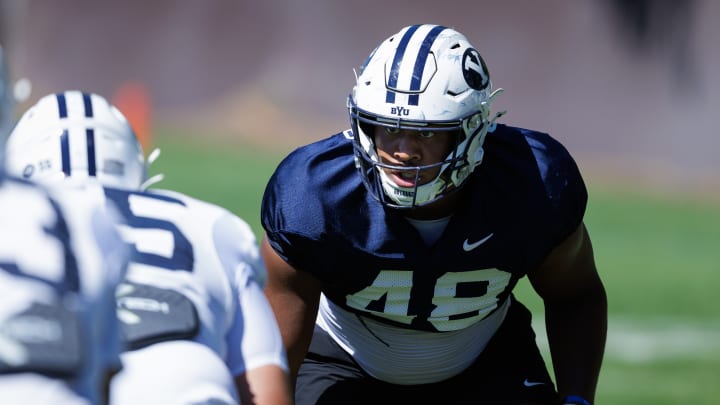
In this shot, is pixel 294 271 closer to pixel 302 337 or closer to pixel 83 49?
pixel 302 337

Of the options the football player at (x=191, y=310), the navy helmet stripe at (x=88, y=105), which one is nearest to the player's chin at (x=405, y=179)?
the navy helmet stripe at (x=88, y=105)

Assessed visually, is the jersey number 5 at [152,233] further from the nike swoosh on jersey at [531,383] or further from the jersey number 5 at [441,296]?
the nike swoosh on jersey at [531,383]

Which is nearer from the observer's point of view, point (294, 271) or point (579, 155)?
point (294, 271)

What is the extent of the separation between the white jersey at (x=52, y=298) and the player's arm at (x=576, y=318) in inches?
79.5

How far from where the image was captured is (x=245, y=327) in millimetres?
1978

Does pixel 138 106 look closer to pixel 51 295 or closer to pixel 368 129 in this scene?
pixel 368 129

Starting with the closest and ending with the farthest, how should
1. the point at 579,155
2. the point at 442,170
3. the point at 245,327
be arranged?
the point at 245,327, the point at 442,170, the point at 579,155

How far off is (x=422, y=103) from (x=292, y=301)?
25.7 inches

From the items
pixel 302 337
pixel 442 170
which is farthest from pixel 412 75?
pixel 302 337

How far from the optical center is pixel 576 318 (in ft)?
11.6

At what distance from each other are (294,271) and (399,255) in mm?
293

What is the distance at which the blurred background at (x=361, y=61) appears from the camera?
16.5m

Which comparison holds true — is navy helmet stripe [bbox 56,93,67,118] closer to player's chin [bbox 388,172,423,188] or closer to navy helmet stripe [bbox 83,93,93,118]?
navy helmet stripe [bbox 83,93,93,118]

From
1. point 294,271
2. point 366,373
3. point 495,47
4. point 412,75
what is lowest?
point 495,47
